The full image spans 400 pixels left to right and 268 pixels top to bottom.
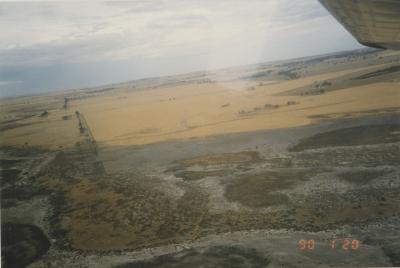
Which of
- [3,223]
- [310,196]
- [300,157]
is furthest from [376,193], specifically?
[3,223]

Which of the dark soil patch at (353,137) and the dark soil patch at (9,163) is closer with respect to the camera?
the dark soil patch at (353,137)

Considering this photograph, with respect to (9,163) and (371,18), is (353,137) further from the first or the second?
(9,163)

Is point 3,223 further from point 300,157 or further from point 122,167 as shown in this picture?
point 300,157

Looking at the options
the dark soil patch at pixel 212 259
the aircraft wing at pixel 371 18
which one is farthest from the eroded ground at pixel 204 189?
the aircraft wing at pixel 371 18

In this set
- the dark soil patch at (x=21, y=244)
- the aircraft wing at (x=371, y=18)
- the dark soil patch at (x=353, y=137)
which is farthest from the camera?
the dark soil patch at (x=353, y=137)
